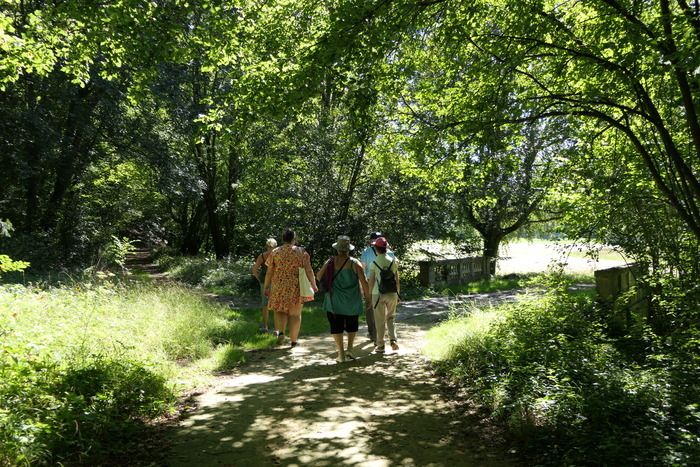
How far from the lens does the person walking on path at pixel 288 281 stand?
9672 mm

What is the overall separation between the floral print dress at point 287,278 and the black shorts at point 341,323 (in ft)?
3.93

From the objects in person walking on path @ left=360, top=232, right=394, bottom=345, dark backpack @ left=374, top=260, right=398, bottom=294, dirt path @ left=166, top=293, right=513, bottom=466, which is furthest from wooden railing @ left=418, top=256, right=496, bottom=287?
dirt path @ left=166, top=293, right=513, bottom=466

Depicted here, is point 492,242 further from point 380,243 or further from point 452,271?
point 380,243

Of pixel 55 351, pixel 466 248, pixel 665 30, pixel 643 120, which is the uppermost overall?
pixel 665 30

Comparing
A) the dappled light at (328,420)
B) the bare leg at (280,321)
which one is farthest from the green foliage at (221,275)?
the dappled light at (328,420)

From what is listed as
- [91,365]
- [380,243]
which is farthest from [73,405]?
[380,243]

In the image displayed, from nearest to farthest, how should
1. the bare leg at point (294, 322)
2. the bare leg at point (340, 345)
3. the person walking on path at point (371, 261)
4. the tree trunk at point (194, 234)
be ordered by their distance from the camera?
the bare leg at point (340, 345), the person walking on path at point (371, 261), the bare leg at point (294, 322), the tree trunk at point (194, 234)

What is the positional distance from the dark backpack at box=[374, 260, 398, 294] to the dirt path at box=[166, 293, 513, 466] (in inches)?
45.6

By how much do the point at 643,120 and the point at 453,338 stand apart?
4.35m

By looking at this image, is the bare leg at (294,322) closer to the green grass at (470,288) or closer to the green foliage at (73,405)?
the green foliage at (73,405)

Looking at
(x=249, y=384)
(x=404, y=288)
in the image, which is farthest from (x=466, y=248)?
(x=249, y=384)

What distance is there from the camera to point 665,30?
247 inches

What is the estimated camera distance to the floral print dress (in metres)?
9.67

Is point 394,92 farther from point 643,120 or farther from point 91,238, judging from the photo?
point 91,238
